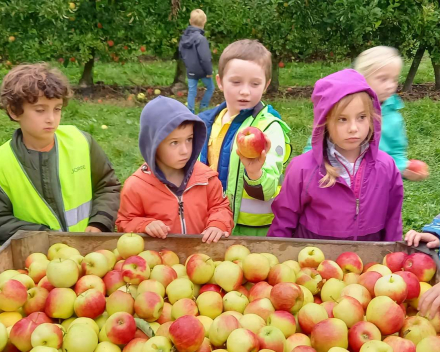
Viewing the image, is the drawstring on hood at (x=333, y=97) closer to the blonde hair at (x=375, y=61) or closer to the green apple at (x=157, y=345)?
the blonde hair at (x=375, y=61)

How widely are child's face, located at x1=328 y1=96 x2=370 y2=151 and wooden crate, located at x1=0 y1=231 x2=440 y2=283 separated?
1.58ft

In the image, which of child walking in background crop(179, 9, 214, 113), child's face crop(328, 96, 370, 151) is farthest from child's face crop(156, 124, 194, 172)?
child walking in background crop(179, 9, 214, 113)

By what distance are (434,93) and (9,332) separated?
28.6ft

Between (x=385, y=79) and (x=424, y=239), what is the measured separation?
1344mm

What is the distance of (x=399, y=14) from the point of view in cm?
775

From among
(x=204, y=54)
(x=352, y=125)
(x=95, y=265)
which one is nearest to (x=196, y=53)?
(x=204, y=54)

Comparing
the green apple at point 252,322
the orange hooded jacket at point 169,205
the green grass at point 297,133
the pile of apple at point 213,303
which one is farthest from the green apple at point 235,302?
the green grass at point 297,133

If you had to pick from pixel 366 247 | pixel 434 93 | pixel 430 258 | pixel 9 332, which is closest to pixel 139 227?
pixel 9 332

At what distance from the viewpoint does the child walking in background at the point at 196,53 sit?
8.14m

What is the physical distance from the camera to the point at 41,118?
2.78 m

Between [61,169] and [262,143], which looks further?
[61,169]

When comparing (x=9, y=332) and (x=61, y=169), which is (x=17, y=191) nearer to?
(x=61, y=169)

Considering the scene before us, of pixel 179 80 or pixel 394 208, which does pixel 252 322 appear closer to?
pixel 394 208

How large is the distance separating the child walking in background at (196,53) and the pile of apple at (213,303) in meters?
6.05
